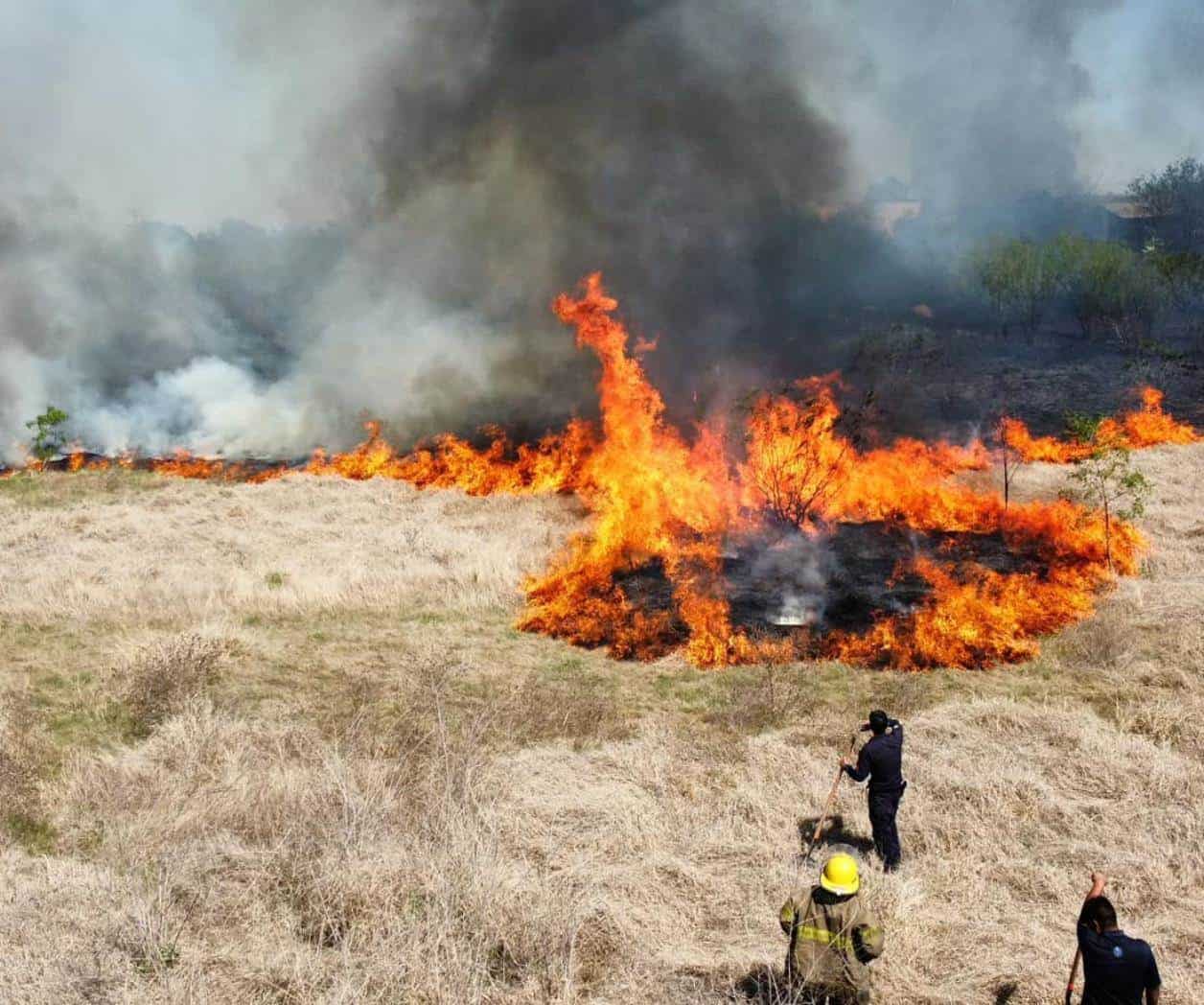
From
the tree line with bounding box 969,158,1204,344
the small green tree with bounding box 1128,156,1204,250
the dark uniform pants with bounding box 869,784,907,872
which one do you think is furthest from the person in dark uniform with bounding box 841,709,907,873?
the small green tree with bounding box 1128,156,1204,250

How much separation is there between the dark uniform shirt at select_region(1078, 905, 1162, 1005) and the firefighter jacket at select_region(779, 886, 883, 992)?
1.21 meters

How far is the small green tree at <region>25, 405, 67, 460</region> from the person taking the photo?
3291cm

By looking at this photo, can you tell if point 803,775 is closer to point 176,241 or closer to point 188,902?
point 188,902

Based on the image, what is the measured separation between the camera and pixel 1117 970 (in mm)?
4590

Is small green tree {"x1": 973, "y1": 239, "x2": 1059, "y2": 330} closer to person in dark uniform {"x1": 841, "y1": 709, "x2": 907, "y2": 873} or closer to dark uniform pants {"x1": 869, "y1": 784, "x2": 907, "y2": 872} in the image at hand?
person in dark uniform {"x1": 841, "y1": 709, "x2": 907, "y2": 873}

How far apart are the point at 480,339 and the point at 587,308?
21.9 feet

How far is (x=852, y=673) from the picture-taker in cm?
1254

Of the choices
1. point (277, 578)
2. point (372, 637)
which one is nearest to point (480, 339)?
point (277, 578)

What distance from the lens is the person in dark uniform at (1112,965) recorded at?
456 centimetres

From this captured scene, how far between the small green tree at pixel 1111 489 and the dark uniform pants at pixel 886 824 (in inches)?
458

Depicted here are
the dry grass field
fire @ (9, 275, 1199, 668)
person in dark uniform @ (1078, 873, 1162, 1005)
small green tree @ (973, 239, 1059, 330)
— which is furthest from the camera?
small green tree @ (973, 239, 1059, 330)

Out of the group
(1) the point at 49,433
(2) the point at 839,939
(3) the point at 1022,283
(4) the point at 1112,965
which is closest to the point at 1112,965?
(4) the point at 1112,965

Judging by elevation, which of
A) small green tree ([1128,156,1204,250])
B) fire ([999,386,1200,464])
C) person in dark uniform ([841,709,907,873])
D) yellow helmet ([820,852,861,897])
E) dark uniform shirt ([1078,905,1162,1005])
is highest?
small green tree ([1128,156,1204,250])

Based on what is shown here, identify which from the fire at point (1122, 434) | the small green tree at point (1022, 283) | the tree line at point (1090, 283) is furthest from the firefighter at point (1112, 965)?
the small green tree at point (1022, 283)
